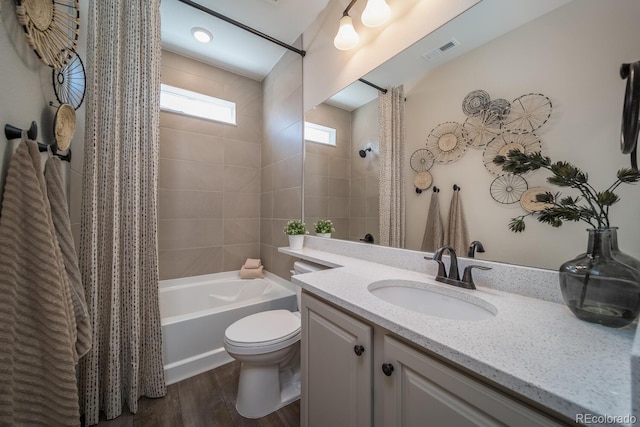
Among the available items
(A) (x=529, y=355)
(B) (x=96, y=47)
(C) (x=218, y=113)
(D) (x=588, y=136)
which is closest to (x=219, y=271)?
(C) (x=218, y=113)

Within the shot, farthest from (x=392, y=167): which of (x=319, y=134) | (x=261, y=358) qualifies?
(x=261, y=358)

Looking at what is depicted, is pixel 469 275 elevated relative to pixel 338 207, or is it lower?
lower

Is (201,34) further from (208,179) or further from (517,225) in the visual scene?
(517,225)

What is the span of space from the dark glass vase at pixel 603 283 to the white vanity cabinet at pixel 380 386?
0.38 m

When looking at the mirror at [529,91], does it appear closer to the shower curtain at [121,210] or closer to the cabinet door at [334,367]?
the cabinet door at [334,367]

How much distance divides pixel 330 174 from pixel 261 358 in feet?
4.39

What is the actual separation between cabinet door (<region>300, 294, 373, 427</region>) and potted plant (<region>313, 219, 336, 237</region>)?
2.76 feet

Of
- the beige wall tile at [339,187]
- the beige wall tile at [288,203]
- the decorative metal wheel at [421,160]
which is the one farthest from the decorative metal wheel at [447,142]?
the beige wall tile at [288,203]

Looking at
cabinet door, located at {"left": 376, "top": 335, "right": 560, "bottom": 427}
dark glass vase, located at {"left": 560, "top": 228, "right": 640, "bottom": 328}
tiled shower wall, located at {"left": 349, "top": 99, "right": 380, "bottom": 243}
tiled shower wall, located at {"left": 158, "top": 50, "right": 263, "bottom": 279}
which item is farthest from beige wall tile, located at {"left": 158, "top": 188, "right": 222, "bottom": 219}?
dark glass vase, located at {"left": 560, "top": 228, "right": 640, "bottom": 328}

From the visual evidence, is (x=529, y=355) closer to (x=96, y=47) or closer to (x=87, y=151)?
(x=87, y=151)

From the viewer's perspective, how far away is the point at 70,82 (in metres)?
1.18

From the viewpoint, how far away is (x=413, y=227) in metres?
1.19

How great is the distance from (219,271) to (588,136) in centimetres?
276

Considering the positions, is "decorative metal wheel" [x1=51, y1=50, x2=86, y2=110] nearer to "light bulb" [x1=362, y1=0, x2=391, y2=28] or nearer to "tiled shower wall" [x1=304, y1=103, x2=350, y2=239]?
"tiled shower wall" [x1=304, y1=103, x2=350, y2=239]
